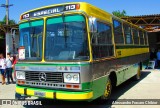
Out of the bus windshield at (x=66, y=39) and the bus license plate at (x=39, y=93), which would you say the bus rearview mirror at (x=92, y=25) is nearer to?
the bus windshield at (x=66, y=39)

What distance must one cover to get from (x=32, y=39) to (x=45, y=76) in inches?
48.2

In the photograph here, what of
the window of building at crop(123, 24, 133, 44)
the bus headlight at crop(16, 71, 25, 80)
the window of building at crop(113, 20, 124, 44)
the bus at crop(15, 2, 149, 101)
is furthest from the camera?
the window of building at crop(123, 24, 133, 44)

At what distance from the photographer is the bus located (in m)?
6.46

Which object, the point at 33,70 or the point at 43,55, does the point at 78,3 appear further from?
the point at 33,70

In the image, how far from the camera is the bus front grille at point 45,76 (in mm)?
6606

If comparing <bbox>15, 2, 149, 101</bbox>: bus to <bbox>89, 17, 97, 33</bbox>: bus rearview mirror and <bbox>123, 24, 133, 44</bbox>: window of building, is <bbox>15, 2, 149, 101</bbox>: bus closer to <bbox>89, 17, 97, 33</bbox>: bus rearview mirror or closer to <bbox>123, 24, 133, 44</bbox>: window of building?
<bbox>89, 17, 97, 33</bbox>: bus rearview mirror

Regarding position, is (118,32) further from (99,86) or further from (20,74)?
(20,74)

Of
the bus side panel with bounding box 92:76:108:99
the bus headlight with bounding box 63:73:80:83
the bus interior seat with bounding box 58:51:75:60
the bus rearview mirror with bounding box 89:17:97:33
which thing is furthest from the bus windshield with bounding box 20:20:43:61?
the bus side panel with bounding box 92:76:108:99

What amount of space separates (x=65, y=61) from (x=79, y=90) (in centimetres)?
82

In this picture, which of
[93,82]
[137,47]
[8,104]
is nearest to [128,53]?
[137,47]

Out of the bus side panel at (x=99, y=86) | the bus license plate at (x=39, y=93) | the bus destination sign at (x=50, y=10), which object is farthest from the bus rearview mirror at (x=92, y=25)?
the bus license plate at (x=39, y=93)

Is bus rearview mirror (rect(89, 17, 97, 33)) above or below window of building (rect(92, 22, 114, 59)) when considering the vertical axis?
above

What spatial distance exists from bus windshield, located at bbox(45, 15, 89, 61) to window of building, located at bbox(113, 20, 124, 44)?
102 inches

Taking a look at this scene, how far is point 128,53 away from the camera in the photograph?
10922mm
